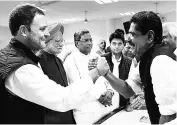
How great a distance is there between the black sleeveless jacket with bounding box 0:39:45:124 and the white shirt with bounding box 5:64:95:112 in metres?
0.03

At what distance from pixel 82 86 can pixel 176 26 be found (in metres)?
0.69

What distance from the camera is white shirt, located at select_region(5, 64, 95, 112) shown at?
39.0 inches

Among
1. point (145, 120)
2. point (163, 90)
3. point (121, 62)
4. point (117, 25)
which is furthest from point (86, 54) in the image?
point (117, 25)

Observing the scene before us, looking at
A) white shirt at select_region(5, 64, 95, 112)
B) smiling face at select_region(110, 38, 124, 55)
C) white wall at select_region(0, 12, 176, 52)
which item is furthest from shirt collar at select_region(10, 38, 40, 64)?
white wall at select_region(0, 12, 176, 52)

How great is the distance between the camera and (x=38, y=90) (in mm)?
1000

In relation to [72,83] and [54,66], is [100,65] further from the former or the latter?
[54,66]

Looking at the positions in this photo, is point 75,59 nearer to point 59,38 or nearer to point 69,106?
point 59,38

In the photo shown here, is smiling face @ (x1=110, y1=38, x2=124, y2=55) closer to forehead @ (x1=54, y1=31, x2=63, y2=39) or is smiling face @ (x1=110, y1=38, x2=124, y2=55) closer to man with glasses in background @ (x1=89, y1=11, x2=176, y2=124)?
forehead @ (x1=54, y1=31, x2=63, y2=39)

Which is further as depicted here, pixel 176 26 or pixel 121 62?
pixel 121 62

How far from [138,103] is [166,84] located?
2.69 ft

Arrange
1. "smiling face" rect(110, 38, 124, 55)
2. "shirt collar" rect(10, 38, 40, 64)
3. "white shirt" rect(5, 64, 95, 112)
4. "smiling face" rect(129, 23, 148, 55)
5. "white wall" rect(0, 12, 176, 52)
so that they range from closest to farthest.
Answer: "white shirt" rect(5, 64, 95, 112), "shirt collar" rect(10, 38, 40, 64), "smiling face" rect(129, 23, 148, 55), "smiling face" rect(110, 38, 124, 55), "white wall" rect(0, 12, 176, 52)

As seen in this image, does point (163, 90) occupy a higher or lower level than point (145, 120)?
higher

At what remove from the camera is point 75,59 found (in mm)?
2211

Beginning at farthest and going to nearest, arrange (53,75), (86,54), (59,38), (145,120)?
(86,54), (59,38), (53,75), (145,120)
